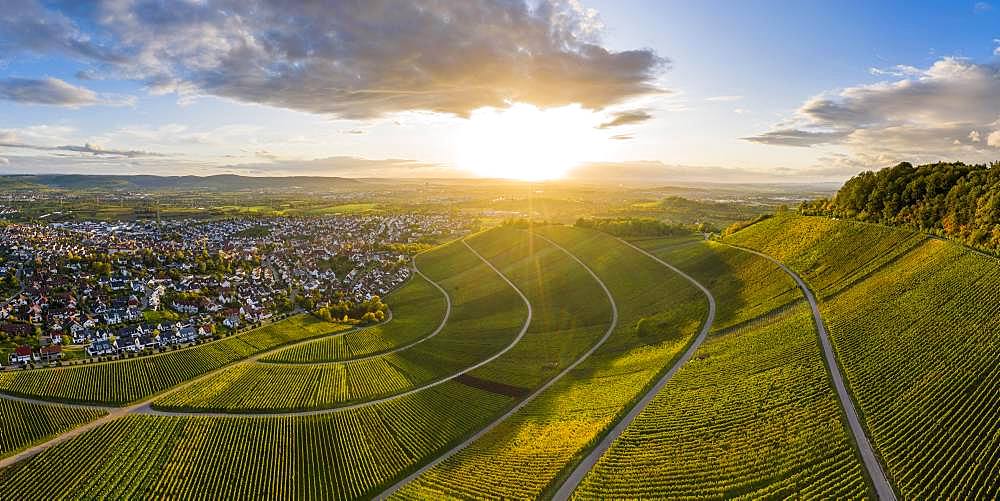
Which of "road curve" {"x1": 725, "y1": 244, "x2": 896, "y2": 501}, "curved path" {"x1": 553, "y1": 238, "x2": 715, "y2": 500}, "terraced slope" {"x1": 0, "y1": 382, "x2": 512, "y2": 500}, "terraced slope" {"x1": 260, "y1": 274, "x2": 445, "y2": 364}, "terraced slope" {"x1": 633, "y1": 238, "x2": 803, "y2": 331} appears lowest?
"terraced slope" {"x1": 0, "y1": 382, "x2": 512, "y2": 500}

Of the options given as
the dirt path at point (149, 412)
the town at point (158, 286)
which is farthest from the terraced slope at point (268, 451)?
the town at point (158, 286)

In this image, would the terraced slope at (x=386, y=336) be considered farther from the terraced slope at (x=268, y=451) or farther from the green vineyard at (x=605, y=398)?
the terraced slope at (x=268, y=451)

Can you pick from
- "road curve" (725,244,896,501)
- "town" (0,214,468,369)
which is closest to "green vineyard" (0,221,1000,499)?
"road curve" (725,244,896,501)

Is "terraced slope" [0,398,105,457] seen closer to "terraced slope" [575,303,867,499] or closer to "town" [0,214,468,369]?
"town" [0,214,468,369]

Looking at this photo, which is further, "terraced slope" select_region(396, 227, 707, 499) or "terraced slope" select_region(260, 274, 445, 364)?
"terraced slope" select_region(260, 274, 445, 364)

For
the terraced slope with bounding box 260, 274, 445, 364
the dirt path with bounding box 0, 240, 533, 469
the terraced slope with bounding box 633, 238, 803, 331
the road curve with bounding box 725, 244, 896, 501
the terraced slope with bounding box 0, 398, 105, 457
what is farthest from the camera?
the terraced slope with bounding box 260, 274, 445, 364

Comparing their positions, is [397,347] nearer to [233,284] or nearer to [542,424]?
[542,424]

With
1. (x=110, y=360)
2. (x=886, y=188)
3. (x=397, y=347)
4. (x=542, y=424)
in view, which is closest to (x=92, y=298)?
(x=110, y=360)
